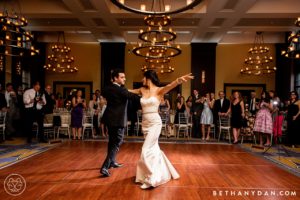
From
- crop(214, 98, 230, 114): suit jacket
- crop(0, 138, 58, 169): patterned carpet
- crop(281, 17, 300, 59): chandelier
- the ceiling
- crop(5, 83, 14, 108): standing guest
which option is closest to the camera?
crop(0, 138, 58, 169): patterned carpet

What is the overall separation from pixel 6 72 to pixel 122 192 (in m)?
8.66

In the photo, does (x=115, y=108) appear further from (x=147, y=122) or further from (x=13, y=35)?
(x=13, y=35)

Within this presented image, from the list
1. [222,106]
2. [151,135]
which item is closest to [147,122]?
[151,135]

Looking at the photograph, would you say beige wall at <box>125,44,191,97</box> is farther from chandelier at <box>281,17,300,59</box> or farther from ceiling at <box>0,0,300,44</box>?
chandelier at <box>281,17,300,59</box>

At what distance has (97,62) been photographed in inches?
520

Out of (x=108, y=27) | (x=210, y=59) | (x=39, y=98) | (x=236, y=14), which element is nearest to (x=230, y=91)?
(x=210, y=59)

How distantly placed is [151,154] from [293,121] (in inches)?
219

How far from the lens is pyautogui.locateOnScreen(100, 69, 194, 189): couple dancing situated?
314 centimetres

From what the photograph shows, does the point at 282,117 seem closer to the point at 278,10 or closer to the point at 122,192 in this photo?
the point at 278,10

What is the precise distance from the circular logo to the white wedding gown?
141 centimetres

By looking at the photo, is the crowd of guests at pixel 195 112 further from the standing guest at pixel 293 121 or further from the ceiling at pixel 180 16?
the ceiling at pixel 180 16

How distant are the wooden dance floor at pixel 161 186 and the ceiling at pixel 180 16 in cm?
488

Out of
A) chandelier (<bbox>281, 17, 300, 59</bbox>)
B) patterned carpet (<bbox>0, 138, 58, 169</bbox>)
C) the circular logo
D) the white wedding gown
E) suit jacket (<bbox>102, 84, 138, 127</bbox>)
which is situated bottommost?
patterned carpet (<bbox>0, 138, 58, 169</bbox>)

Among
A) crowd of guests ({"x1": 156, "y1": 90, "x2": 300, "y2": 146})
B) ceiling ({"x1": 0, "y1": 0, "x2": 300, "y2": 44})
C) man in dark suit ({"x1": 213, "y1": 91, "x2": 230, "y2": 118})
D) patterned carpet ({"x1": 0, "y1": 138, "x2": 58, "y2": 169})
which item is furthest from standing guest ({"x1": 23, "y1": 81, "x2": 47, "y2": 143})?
man in dark suit ({"x1": 213, "y1": 91, "x2": 230, "y2": 118})
